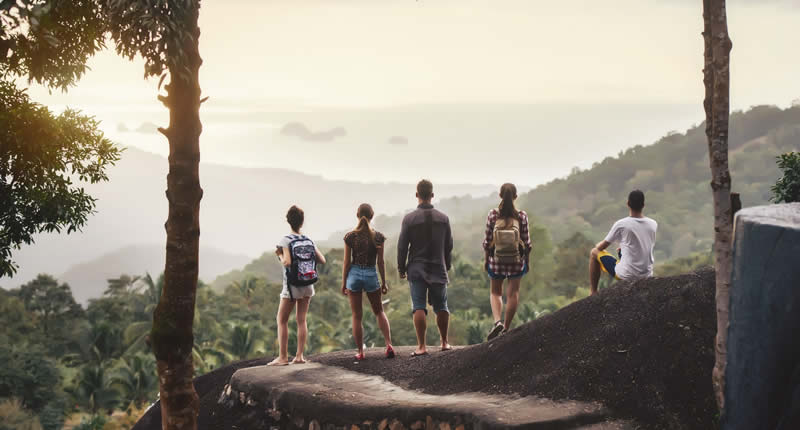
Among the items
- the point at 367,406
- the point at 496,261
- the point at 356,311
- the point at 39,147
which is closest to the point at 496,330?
the point at 496,261

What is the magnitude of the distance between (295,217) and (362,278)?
44.6 inches

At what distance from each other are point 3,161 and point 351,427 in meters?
8.07

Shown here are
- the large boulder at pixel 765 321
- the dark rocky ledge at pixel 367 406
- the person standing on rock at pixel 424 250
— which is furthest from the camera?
the person standing on rock at pixel 424 250

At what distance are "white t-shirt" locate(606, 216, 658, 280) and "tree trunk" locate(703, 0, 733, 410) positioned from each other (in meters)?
2.15

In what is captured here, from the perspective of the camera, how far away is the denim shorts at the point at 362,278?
10.0 metres

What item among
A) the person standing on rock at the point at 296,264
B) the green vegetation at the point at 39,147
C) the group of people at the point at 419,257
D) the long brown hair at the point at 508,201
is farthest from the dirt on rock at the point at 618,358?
the green vegetation at the point at 39,147

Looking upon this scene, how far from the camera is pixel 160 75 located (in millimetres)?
8836

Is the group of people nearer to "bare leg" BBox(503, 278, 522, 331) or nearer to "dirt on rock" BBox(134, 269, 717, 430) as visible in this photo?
"bare leg" BBox(503, 278, 522, 331)

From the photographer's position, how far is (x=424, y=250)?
1006 centimetres

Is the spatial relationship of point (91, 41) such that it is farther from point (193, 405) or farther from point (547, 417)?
point (547, 417)

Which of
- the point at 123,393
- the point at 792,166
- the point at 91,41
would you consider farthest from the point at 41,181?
the point at 123,393

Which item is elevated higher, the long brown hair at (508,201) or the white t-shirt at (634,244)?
the long brown hair at (508,201)

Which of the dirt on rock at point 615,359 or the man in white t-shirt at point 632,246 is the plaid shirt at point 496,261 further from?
the man in white t-shirt at point 632,246

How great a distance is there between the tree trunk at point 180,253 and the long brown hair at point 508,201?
12.6 feet
